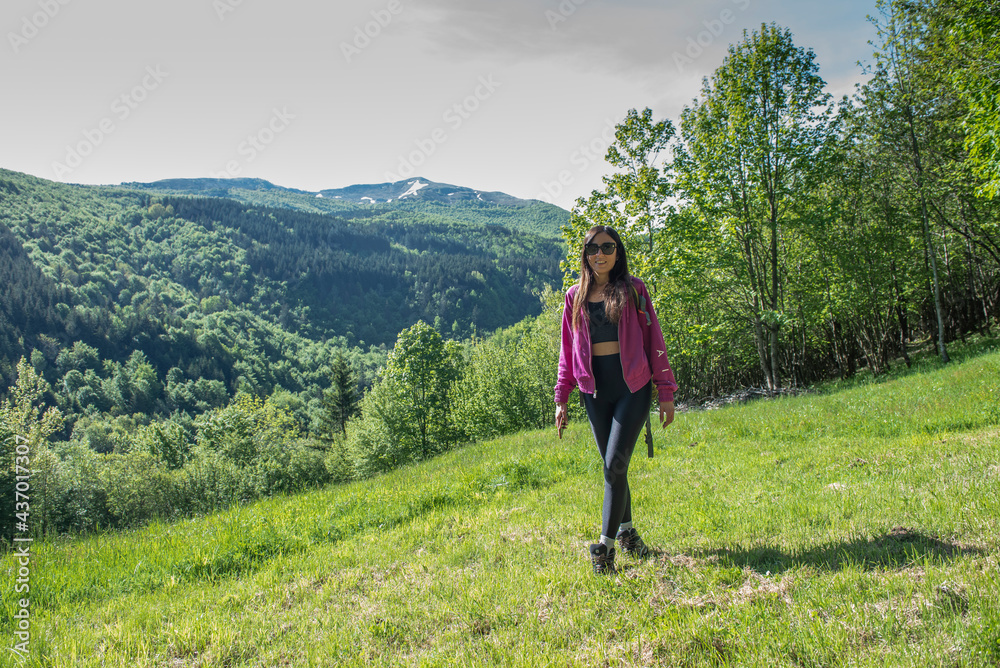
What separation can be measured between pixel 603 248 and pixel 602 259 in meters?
0.10

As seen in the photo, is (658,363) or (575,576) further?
(658,363)

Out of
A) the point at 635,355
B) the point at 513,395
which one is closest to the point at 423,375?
the point at 513,395

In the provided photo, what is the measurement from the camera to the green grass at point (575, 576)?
3008 mm

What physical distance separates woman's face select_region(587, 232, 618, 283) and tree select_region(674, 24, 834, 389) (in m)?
17.3

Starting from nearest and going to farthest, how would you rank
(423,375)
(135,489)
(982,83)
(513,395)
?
1. (982,83)
2. (423,375)
3. (513,395)
4. (135,489)

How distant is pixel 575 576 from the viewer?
4250 mm

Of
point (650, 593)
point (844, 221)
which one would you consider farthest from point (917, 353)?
point (650, 593)

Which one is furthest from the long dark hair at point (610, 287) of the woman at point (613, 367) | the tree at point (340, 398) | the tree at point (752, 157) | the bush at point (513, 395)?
the tree at point (340, 398)

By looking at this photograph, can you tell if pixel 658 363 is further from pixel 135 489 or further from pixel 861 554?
pixel 135 489

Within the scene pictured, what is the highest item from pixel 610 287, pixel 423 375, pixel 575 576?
pixel 610 287

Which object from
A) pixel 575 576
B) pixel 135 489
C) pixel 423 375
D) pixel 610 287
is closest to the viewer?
pixel 575 576

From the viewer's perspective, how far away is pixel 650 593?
3.79 meters

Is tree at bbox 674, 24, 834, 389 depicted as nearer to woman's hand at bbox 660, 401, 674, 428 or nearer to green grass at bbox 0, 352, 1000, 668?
green grass at bbox 0, 352, 1000, 668

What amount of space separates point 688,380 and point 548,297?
14013 mm
